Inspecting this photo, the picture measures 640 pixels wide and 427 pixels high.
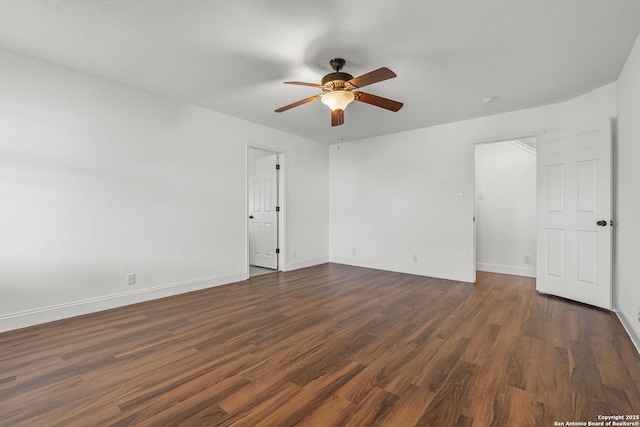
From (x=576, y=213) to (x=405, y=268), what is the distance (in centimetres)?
245

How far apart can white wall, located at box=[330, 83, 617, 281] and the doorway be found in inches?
53.1

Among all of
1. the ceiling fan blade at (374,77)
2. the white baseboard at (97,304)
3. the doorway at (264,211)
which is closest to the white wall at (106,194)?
the white baseboard at (97,304)

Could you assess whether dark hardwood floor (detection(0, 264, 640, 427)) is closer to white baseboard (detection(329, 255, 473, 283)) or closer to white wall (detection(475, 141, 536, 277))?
white baseboard (detection(329, 255, 473, 283))

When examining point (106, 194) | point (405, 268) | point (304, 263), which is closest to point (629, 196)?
point (405, 268)

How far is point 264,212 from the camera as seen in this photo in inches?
220

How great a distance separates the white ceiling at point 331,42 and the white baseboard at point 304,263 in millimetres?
2968

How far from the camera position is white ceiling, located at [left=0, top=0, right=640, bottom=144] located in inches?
79.9

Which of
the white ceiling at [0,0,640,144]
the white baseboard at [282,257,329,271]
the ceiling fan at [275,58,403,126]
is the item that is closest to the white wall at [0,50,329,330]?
the white ceiling at [0,0,640,144]

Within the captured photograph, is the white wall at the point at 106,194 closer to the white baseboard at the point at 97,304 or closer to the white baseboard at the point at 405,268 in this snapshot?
the white baseboard at the point at 97,304

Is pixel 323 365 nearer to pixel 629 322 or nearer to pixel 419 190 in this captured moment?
pixel 629 322

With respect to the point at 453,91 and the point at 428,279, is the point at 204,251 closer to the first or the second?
the point at 428,279

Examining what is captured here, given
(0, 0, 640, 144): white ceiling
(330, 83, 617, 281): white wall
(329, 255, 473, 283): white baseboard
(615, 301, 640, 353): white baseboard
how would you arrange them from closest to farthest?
(0, 0, 640, 144): white ceiling < (615, 301, 640, 353): white baseboard < (330, 83, 617, 281): white wall < (329, 255, 473, 283): white baseboard

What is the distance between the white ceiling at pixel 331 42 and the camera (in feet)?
6.66

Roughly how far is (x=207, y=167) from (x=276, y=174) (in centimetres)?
146
